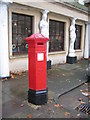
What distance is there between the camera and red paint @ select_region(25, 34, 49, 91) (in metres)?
3.56

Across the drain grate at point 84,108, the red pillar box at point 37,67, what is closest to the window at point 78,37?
the drain grate at point 84,108

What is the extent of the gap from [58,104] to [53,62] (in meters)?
5.71

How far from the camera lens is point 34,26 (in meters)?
7.88

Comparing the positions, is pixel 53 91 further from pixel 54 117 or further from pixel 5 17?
pixel 5 17

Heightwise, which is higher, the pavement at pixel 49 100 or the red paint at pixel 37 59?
the red paint at pixel 37 59

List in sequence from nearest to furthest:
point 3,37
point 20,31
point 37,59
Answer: point 37,59
point 3,37
point 20,31

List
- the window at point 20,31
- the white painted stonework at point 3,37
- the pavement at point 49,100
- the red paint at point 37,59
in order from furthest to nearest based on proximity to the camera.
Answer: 1. the window at point 20,31
2. the white painted stonework at point 3,37
3. the red paint at point 37,59
4. the pavement at point 49,100

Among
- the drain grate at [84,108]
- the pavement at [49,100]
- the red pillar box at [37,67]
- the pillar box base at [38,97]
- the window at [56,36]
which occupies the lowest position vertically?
the drain grate at [84,108]

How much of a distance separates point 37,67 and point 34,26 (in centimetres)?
470

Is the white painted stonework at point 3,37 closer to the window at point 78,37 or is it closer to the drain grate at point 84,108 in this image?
the drain grate at point 84,108

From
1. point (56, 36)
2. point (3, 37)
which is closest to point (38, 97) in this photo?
point (3, 37)

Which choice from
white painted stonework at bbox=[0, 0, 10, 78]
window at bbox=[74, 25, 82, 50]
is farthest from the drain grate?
window at bbox=[74, 25, 82, 50]

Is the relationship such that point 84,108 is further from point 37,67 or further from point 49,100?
point 37,67

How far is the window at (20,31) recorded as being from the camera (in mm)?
7143
